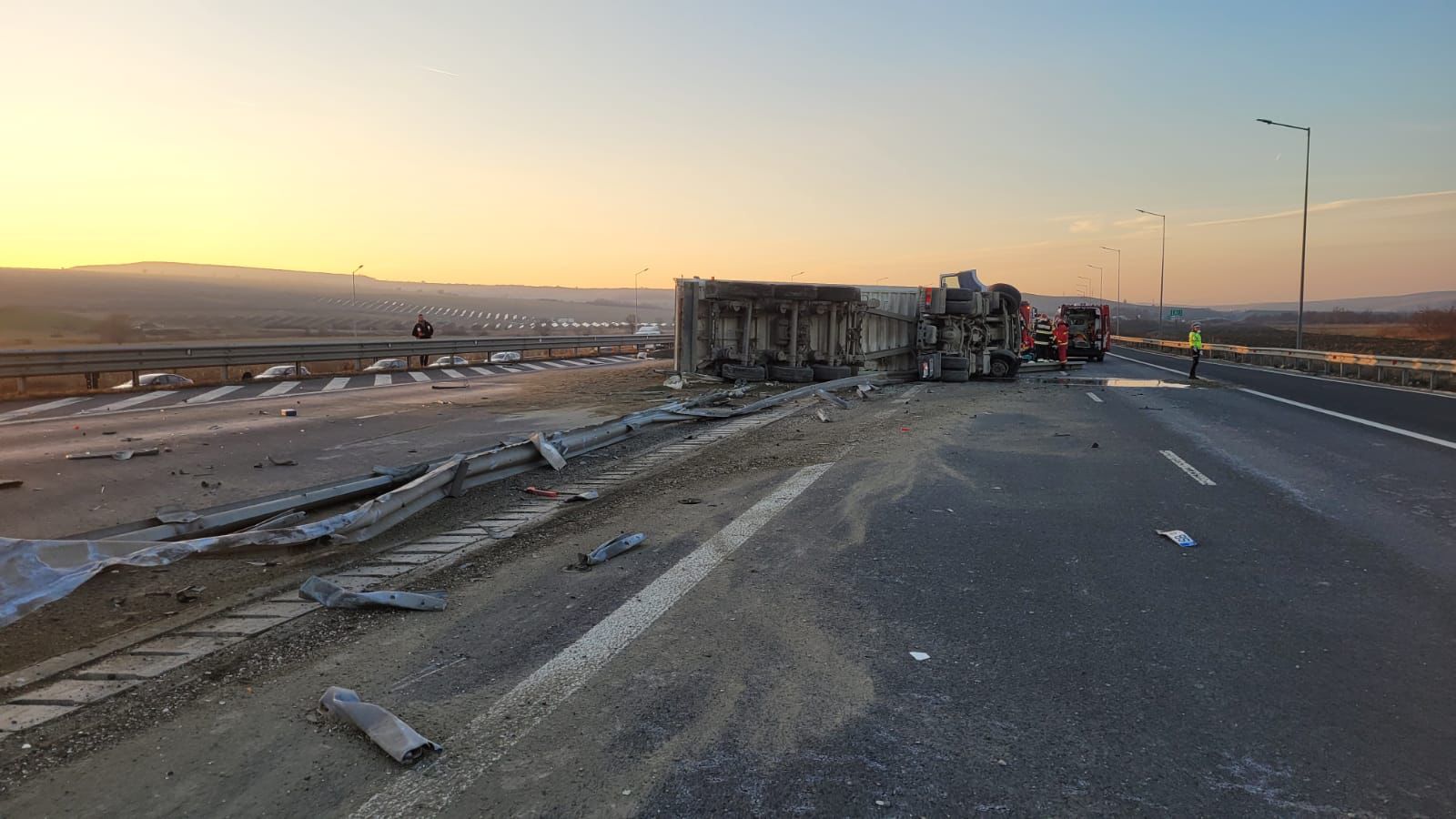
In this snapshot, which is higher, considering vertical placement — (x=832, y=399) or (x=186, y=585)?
(x=832, y=399)

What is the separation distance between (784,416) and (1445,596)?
10.5m

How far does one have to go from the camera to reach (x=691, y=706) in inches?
146

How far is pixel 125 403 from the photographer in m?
16.3

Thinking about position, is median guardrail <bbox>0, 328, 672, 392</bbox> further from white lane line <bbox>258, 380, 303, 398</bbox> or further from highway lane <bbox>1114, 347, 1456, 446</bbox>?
highway lane <bbox>1114, 347, 1456, 446</bbox>

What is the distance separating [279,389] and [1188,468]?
18.9 metres

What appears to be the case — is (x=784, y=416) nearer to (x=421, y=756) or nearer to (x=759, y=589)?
(x=759, y=589)

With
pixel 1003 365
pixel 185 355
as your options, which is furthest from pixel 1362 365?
pixel 185 355

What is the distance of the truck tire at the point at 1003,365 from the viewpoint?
1032 inches

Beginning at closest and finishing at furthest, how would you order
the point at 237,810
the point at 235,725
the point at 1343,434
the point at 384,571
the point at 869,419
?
the point at 237,810, the point at 235,725, the point at 384,571, the point at 1343,434, the point at 869,419

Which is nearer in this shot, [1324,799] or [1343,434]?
[1324,799]

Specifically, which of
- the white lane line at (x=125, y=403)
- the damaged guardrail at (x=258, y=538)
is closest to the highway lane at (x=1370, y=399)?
the damaged guardrail at (x=258, y=538)

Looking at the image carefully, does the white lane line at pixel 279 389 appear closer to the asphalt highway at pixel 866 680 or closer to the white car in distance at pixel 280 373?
the white car in distance at pixel 280 373

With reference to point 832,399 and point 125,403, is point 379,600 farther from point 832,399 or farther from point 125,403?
point 125,403

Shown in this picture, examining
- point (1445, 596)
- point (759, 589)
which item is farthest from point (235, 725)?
point (1445, 596)
